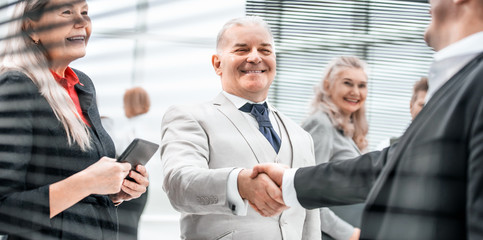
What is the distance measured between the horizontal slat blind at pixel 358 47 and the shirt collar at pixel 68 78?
1913 mm

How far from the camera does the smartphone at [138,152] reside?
122 cm

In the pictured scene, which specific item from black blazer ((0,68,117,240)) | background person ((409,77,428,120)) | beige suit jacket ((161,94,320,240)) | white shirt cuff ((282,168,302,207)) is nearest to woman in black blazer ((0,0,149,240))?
black blazer ((0,68,117,240))

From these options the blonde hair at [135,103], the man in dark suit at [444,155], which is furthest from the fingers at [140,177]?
the man in dark suit at [444,155]

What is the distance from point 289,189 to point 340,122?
2.32 feet

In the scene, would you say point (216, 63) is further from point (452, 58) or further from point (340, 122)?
point (452, 58)

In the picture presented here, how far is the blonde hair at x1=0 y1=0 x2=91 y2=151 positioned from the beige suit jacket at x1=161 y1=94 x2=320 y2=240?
10.2 inches

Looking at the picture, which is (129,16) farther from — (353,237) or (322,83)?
(353,237)

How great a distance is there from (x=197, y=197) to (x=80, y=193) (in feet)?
0.97

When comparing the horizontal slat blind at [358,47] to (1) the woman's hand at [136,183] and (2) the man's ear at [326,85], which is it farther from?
(1) the woman's hand at [136,183]

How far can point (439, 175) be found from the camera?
0.72m

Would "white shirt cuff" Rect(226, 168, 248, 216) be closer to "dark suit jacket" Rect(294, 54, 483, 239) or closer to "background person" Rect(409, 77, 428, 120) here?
"dark suit jacket" Rect(294, 54, 483, 239)

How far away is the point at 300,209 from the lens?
1.44 m

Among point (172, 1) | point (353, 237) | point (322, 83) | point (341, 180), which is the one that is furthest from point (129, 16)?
point (341, 180)

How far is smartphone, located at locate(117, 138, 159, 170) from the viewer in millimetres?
1220
